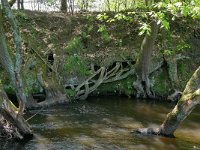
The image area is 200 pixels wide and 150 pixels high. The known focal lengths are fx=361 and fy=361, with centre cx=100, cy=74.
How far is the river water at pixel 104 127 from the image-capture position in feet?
40.1

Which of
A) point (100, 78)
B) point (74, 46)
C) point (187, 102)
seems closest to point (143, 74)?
point (100, 78)

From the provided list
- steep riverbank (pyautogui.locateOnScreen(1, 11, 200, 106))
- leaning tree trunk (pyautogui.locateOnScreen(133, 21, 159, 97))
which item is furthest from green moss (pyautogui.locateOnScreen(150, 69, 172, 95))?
leaning tree trunk (pyautogui.locateOnScreen(133, 21, 159, 97))

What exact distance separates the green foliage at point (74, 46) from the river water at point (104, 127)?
127 inches

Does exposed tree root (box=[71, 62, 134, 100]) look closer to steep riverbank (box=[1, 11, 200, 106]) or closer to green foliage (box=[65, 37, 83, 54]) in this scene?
steep riverbank (box=[1, 11, 200, 106])

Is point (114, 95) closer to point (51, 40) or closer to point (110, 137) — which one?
point (51, 40)

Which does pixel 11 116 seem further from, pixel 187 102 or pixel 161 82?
pixel 161 82

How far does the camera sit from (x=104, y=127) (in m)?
14.5

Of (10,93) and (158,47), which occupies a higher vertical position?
(158,47)

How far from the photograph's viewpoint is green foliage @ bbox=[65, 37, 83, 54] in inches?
820

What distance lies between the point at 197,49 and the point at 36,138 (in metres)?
13.7

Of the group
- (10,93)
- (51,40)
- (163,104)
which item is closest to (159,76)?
(163,104)

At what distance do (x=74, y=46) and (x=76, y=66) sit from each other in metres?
1.56

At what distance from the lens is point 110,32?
2303 cm

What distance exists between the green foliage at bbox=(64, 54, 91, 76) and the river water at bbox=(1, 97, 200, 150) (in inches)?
63.6
